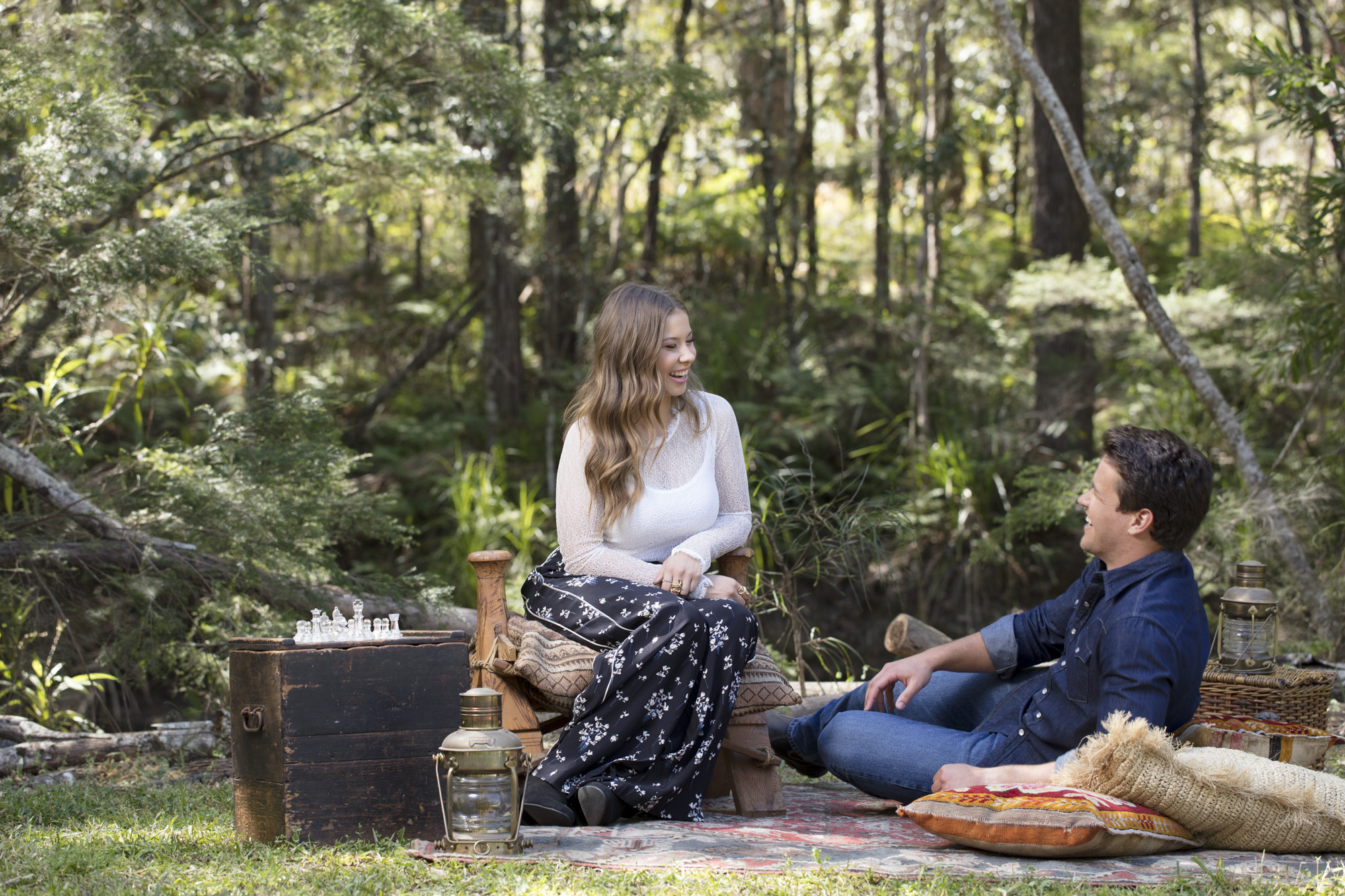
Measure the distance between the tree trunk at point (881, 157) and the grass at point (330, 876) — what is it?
7.40 m

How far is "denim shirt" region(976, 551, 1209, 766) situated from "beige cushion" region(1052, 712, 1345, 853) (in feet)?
0.32

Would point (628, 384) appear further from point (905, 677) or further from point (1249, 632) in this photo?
point (1249, 632)

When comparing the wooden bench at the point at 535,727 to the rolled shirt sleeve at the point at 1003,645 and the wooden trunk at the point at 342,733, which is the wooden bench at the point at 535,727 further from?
the rolled shirt sleeve at the point at 1003,645

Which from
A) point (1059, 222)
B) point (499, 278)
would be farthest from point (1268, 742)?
point (499, 278)

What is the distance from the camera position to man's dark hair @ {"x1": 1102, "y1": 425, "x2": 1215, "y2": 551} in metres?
2.49

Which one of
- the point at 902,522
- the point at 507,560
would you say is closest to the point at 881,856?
the point at 507,560

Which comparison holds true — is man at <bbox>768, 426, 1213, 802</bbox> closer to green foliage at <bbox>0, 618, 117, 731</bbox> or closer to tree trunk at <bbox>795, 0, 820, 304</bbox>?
green foliage at <bbox>0, 618, 117, 731</bbox>

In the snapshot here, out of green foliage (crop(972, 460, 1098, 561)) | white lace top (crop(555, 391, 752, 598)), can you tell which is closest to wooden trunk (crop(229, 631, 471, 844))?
white lace top (crop(555, 391, 752, 598))

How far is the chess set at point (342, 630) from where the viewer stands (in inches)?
101

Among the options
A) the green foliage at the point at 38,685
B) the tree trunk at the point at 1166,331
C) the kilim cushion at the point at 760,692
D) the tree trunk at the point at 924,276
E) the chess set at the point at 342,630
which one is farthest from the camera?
the tree trunk at the point at 924,276

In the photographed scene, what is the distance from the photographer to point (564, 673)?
287cm

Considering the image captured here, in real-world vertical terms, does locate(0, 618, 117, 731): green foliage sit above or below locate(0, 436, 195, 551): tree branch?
below

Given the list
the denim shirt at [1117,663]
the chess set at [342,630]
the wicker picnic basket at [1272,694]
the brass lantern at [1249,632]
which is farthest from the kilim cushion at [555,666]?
the brass lantern at [1249,632]

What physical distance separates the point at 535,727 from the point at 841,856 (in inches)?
37.2
